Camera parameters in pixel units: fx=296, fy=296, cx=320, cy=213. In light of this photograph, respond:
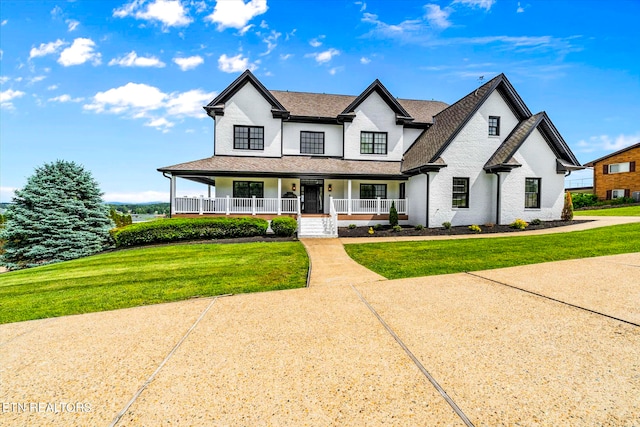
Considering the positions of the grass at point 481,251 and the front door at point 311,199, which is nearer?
the grass at point 481,251

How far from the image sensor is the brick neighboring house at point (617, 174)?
32.8m

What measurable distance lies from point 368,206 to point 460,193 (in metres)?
5.68

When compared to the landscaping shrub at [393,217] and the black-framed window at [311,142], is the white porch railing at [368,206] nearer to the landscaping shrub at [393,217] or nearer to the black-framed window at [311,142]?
the landscaping shrub at [393,217]

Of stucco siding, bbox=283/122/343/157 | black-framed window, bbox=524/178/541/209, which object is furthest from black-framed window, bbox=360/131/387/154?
black-framed window, bbox=524/178/541/209

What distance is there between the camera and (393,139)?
853 inches

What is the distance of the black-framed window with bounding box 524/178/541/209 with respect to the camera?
18.5 metres

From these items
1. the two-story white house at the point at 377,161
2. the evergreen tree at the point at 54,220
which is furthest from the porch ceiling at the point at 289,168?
the evergreen tree at the point at 54,220

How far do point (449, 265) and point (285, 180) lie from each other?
14075 mm

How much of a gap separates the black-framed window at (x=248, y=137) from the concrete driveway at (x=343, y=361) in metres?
16.0

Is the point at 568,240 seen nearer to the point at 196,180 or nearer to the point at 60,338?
the point at 60,338

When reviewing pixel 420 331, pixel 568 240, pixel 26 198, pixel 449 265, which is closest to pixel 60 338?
pixel 420 331

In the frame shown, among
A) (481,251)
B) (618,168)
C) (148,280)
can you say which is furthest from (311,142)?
(618,168)

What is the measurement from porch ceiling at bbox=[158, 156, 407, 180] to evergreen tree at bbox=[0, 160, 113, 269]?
19.1 ft

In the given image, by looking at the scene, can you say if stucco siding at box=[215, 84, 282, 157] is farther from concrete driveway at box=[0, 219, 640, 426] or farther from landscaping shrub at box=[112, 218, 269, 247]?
concrete driveway at box=[0, 219, 640, 426]
